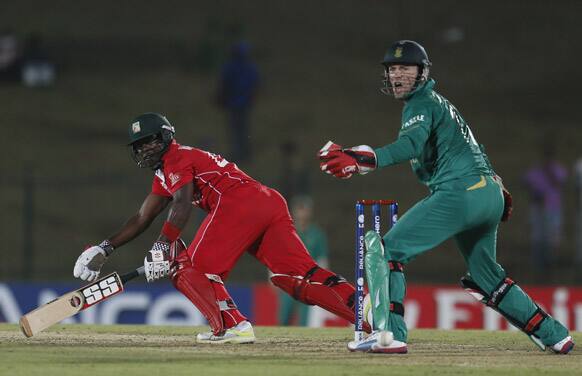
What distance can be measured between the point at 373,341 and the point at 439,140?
55.2 inches

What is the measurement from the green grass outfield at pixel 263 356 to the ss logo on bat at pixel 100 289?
332 mm

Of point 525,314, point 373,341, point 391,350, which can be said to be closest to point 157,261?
point 373,341

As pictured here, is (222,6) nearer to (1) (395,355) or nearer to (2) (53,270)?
(2) (53,270)

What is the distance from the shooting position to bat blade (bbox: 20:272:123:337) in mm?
9469

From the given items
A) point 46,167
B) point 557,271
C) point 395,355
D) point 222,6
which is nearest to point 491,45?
Answer: point 222,6

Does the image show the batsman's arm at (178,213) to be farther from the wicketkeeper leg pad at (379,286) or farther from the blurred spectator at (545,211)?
the blurred spectator at (545,211)

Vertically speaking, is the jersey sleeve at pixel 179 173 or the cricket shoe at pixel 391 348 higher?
the jersey sleeve at pixel 179 173

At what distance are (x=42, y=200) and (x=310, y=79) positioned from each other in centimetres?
1131

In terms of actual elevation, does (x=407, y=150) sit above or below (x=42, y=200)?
above

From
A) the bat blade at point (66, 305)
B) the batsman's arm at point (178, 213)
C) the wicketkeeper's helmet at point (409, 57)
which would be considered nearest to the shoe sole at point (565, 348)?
the wicketkeeper's helmet at point (409, 57)

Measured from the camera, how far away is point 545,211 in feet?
60.5

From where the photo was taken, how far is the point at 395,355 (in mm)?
8742

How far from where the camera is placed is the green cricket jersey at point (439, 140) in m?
8.66

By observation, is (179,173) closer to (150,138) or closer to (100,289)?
(150,138)
